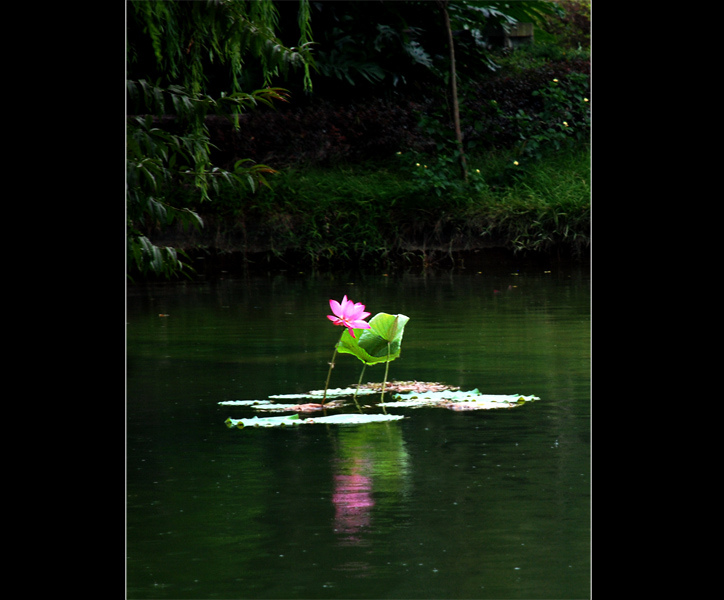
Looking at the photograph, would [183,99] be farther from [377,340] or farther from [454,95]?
[454,95]

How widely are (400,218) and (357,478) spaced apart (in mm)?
10094

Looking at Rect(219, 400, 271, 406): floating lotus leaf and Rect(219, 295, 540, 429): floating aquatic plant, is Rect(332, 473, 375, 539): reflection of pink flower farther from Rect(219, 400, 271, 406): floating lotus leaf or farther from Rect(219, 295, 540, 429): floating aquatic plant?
Rect(219, 400, 271, 406): floating lotus leaf

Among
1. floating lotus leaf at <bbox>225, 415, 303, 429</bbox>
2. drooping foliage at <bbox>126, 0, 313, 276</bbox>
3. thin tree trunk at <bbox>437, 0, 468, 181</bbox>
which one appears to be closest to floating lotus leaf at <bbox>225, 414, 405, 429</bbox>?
floating lotus leaf at <bbox>225, 415, 303, 429</bbox>

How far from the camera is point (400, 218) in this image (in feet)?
46.6

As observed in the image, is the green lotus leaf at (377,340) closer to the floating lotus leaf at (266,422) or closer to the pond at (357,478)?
the pond at (357,478)

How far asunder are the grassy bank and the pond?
5796mm

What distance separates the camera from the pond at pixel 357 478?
3.36 metres

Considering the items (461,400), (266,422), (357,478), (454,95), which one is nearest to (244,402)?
(266,422)
